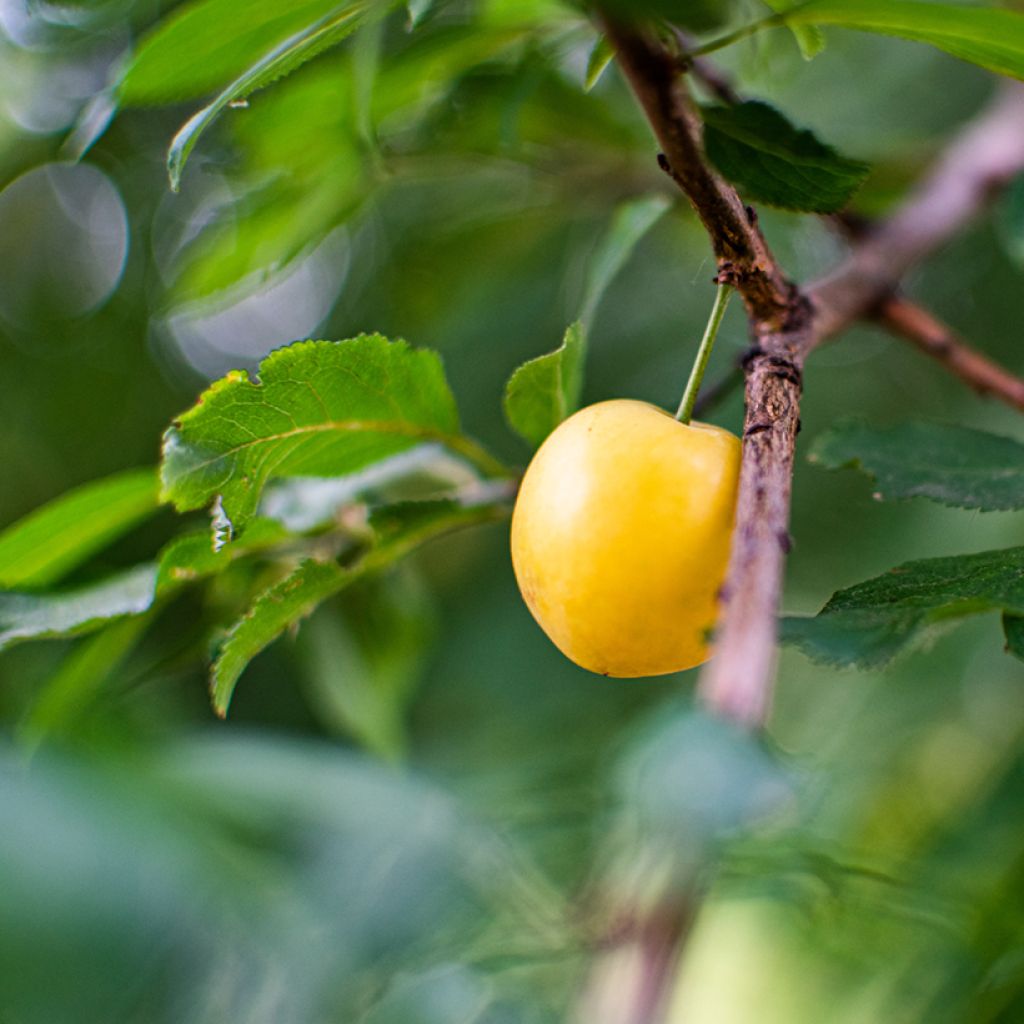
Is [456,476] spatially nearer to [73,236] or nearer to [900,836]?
[900,836]

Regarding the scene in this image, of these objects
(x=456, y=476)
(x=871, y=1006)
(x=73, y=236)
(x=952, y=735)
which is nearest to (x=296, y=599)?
(x=456, y=476)

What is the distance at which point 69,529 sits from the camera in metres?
0.67

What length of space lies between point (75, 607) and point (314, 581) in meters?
0.14

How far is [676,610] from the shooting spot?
45 cm

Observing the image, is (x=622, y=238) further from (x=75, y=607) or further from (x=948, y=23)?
(x=75, y=607)

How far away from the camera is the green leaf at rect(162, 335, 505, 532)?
518 mm

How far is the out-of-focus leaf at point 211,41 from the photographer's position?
537 millimetres

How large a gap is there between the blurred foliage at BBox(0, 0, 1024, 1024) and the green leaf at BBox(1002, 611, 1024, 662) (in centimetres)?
14

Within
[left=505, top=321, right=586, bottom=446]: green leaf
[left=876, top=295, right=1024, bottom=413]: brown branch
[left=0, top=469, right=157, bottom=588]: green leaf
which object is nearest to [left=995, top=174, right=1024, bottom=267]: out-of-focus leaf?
[left=876, top=295, right=1024, bottom=413]: brown branch

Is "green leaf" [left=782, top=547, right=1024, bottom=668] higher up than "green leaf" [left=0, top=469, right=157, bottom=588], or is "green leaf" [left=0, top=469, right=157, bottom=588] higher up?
"green leaf" [left=0, top=469, right=157, bottom=588]

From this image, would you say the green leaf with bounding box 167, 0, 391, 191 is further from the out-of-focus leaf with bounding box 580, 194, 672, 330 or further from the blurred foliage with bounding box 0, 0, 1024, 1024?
the out-of-focus leaf with bounding box 580, 194, 672, 330

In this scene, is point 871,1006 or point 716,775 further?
point 871,1006

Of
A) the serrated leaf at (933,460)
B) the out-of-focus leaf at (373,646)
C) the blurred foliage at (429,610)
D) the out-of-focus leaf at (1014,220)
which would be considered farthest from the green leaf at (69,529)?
the out-of-focus leaf at (1014,220)

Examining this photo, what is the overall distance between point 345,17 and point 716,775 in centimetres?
39
